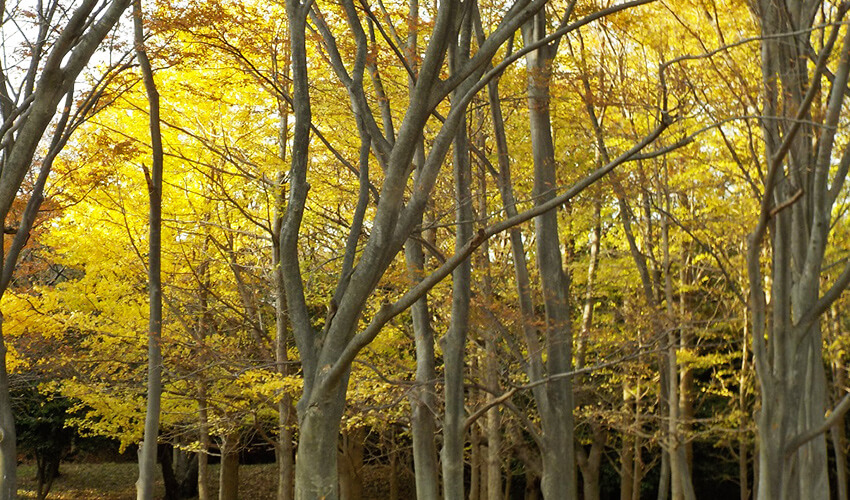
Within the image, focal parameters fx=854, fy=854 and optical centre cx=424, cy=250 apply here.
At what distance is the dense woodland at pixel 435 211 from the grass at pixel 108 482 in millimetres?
5483

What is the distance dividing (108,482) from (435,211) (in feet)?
56.9

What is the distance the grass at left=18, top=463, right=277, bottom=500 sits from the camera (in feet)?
73.5

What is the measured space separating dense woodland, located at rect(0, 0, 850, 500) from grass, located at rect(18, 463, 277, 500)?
5.48 metres

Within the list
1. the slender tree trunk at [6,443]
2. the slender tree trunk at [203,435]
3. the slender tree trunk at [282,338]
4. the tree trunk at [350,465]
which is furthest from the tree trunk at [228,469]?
the slender tree trunk at [6,443]

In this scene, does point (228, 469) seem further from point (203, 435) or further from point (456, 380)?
point (456, 380)

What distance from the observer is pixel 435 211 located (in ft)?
35.2

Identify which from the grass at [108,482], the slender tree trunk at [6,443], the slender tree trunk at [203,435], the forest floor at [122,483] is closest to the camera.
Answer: the slender tree trunk at [6,443]

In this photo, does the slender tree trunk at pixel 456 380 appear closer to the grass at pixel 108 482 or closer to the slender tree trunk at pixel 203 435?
the slender tree trunk at pixel 203 435

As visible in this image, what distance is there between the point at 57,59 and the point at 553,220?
5.64 m

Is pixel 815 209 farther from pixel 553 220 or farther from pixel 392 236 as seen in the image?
pixel 392 236

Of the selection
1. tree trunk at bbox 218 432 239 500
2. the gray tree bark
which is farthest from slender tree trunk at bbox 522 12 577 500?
tree trunk at bbox 218 432 239 500

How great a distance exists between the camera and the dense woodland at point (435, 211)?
19.1 ft

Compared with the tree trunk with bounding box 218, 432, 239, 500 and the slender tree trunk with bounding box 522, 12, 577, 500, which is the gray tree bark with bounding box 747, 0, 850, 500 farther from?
the tree trunk with bounding box 218, 432, 239, 500

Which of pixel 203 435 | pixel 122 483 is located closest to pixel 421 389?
pixel 203 435
